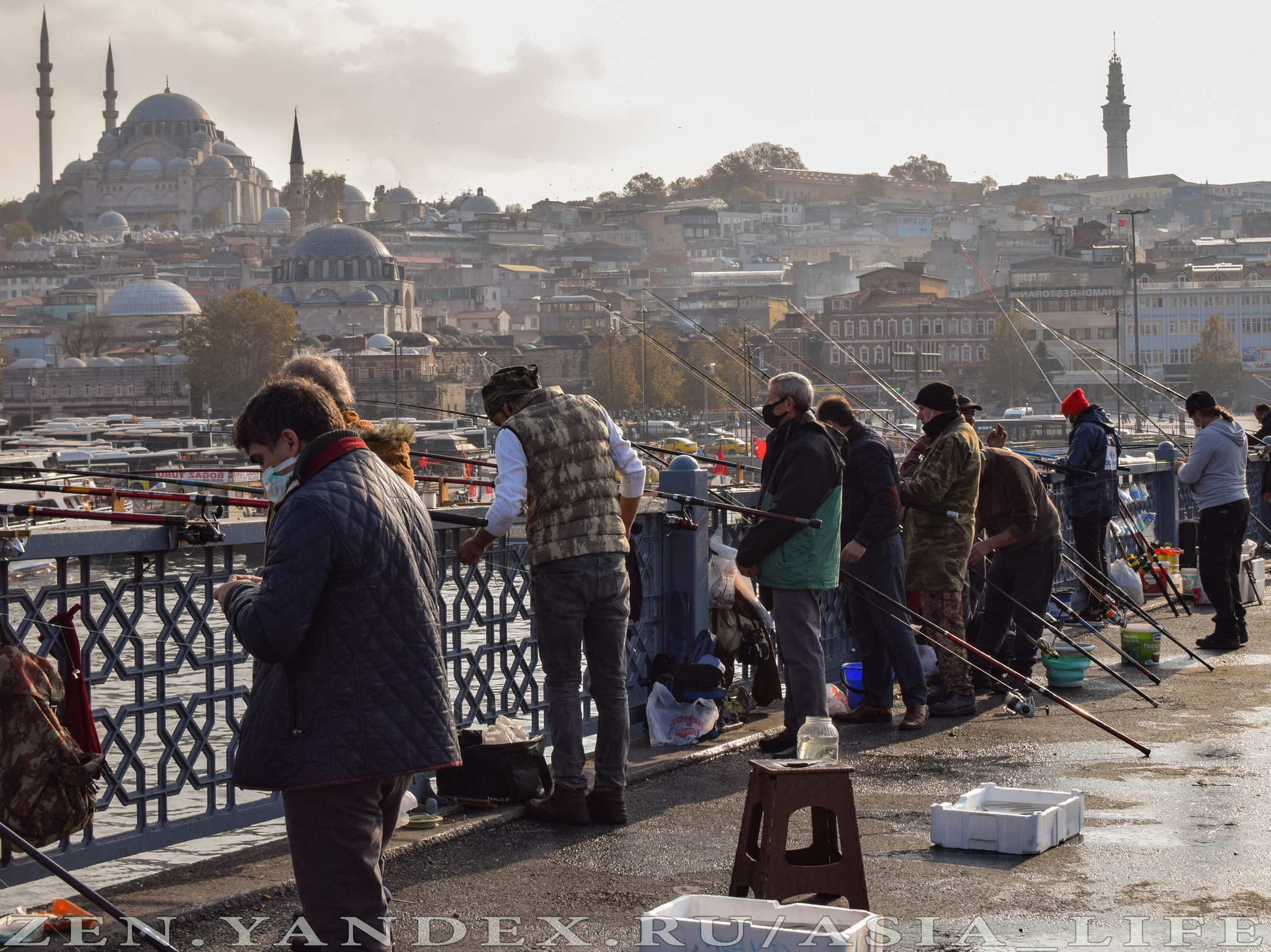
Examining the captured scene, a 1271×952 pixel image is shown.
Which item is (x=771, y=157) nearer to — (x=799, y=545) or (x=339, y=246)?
(x=339, y=246)

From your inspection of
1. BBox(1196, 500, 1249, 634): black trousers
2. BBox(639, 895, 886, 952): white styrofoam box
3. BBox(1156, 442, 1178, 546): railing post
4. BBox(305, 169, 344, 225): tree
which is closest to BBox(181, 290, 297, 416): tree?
BBox(305, 169, 344, 225): tree

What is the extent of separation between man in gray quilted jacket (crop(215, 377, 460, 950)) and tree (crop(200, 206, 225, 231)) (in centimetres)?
13247

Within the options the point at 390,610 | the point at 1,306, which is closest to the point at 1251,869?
the point at 390,610

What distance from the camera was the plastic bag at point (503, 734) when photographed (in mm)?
4078

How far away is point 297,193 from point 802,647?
11654cm

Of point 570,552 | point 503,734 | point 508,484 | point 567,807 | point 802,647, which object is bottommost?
point 567,807

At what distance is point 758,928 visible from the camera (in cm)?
258

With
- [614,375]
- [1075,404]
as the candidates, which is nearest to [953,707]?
[1075,404]

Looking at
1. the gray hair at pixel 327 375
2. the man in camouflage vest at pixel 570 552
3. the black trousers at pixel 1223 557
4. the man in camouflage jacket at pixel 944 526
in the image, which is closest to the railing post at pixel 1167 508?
the black trousers at pixel 1223 557

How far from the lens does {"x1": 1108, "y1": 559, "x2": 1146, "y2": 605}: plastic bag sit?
7664mm

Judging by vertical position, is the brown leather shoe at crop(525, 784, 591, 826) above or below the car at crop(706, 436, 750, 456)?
above

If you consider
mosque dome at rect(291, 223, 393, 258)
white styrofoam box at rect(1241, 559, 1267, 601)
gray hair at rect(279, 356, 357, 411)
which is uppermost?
mosque dome at rect(291, 223, 393, 258)

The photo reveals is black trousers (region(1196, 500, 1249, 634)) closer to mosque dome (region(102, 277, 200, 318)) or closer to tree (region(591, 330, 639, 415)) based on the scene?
tree (region(591, 330, 639, 415))

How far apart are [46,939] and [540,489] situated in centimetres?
138
